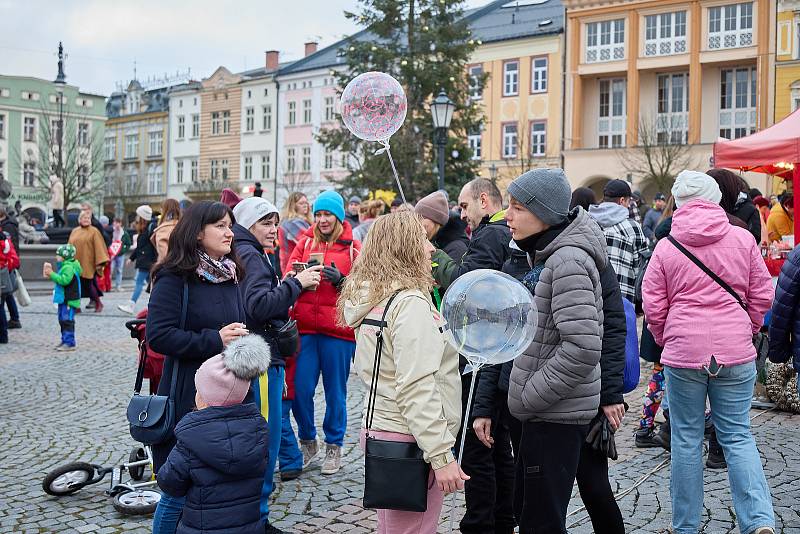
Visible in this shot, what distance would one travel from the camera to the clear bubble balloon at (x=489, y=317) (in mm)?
3438

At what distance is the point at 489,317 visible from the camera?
344 cm

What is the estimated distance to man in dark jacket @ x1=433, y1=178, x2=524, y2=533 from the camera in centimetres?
463

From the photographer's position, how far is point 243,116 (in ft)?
205

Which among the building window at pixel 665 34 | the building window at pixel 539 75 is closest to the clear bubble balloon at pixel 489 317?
the building window at pixel 665 34

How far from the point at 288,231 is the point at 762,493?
5319mm

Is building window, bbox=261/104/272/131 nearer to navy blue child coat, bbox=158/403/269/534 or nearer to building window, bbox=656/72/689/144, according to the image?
building window, bbox=656/72/689/144

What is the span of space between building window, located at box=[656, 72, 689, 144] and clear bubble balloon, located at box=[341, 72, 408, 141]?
37.1 m

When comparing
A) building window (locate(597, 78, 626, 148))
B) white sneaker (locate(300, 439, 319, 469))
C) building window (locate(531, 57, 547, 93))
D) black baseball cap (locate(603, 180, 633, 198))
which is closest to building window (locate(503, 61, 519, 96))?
building window (locate(531, 57, 547, 93))

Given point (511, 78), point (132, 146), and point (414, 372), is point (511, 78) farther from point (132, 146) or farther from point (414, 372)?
point (414, 372)

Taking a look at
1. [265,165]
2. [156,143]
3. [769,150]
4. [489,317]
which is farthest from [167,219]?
[156,143]

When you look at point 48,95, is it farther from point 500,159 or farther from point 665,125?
point 665,125

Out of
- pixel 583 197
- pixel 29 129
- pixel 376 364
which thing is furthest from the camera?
pixel 29 129

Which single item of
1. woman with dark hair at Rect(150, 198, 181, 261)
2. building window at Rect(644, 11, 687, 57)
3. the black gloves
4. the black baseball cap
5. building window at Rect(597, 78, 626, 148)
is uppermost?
building window at Rect(644, 11, 687, 57)

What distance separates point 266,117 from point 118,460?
5635 cm
